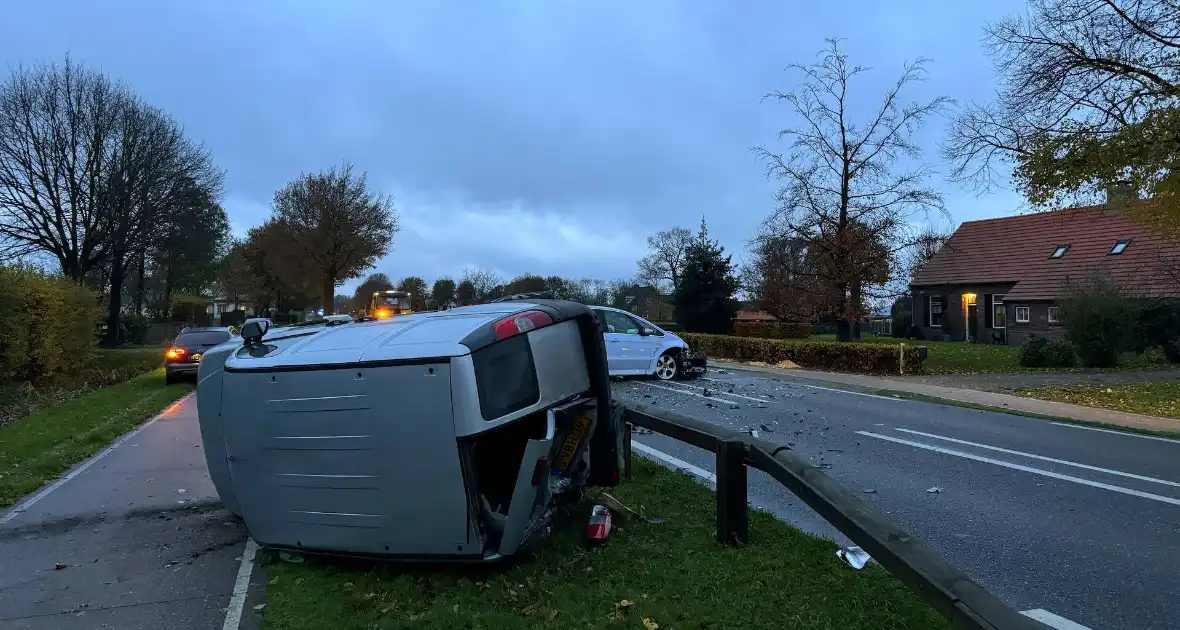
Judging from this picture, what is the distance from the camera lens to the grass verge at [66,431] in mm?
8289

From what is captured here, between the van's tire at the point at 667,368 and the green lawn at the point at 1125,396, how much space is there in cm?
707

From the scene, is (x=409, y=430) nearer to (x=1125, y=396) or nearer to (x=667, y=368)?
(x=667, y=368)

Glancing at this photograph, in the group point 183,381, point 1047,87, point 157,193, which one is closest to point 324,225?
point 157,193

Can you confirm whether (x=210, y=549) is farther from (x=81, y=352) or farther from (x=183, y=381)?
(x=81, y=352)

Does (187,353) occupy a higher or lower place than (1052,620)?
higher

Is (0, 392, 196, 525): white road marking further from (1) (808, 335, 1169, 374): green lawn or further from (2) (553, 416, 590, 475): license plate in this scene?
(1) (808, 335, 1169, 374): green lawn

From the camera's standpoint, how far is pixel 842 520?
3615mm

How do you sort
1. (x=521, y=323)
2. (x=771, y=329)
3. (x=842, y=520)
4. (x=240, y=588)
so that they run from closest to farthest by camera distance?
(x=842, y=520)
(x=521, y=323)
(x=240, y=588)
(x=771, y=329)

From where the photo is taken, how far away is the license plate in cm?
496

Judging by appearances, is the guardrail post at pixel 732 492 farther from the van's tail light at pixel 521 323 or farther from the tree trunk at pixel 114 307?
the tree trunk at pixel 114 307

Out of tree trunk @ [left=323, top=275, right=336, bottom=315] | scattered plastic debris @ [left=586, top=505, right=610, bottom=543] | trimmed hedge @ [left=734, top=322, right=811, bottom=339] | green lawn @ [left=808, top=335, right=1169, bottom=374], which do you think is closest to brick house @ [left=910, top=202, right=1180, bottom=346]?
green lawn @ [left=808, top=335, right=1169, bottom=374]

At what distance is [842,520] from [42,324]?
70.5 ft

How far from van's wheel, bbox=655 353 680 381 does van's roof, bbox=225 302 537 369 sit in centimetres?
1202

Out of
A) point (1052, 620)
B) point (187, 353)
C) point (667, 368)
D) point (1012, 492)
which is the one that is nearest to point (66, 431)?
point (187, 353)
